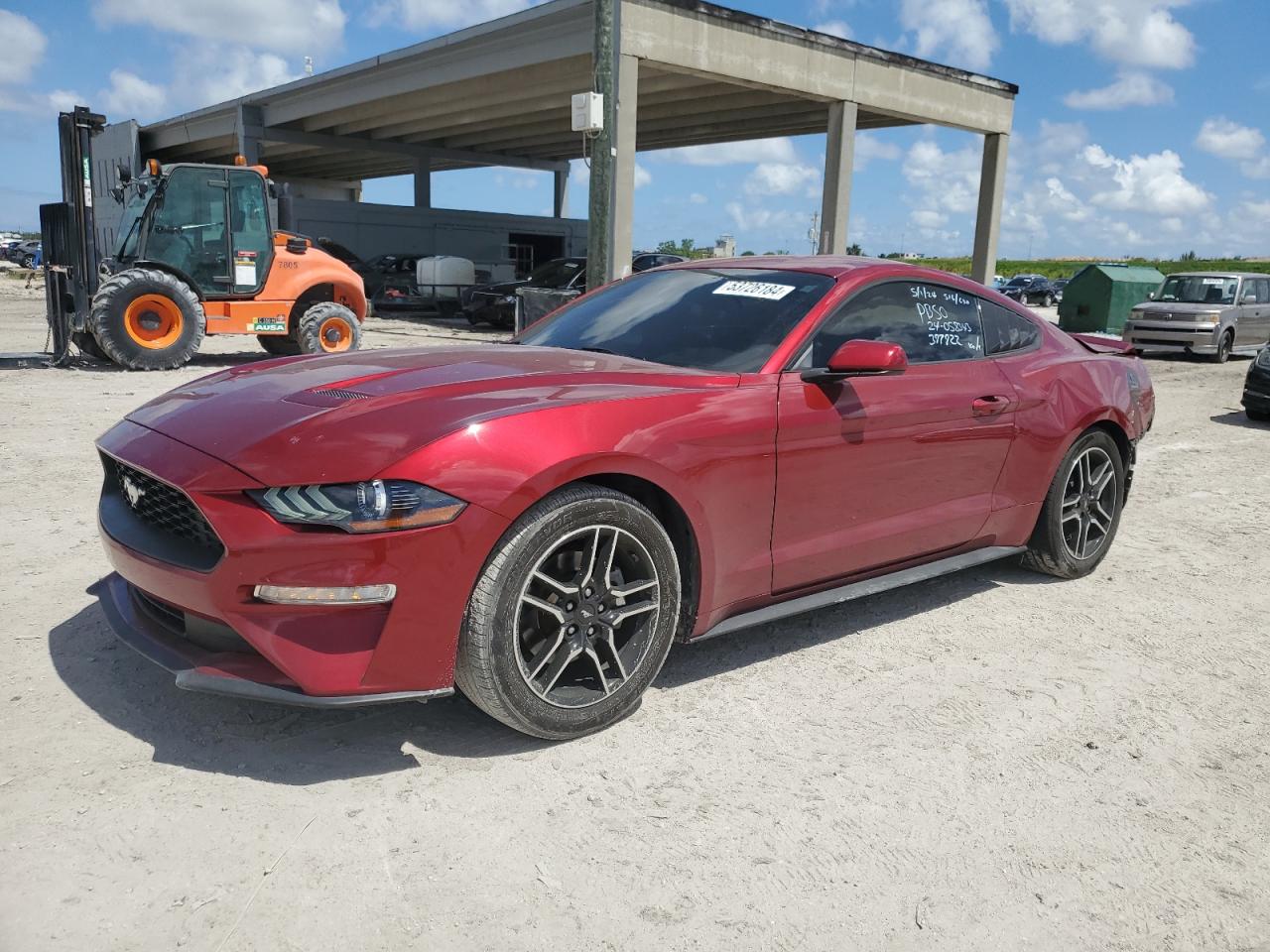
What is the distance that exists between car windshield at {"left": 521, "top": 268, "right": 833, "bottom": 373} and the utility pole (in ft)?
23.2

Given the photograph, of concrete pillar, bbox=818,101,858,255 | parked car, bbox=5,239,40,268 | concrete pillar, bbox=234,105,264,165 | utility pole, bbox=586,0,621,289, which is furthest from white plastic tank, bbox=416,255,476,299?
parked car, bbox=5,239,40,268

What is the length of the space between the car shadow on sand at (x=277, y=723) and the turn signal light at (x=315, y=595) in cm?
57

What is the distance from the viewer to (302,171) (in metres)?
50.1

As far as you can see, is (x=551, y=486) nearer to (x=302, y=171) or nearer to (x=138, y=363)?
(x=138, y=363)

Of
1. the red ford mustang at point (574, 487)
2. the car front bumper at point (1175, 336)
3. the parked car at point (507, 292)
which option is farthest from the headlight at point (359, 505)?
the car front bumper at point (1175, 336)

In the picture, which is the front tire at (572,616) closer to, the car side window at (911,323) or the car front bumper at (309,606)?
the car front bumper at (309,606)

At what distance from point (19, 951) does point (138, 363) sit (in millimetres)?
10813

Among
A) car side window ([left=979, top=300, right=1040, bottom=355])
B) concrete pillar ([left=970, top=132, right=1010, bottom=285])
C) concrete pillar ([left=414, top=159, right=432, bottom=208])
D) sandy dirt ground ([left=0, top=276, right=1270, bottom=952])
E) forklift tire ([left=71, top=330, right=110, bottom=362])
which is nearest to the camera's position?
sandy dirt ground ([left=0, top=276, right=1270, bottom=952])

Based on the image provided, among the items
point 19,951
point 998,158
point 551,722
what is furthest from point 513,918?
point 998,158

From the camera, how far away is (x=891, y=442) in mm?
3818

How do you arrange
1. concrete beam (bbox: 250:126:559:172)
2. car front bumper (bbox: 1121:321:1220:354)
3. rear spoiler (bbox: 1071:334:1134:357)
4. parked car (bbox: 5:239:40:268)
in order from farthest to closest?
parked car (bbox: 5:239:40:268) → concrete beam (bbox: 250:126:559:172) → car front bumper (bbox: 1121:321:1220:354) → rear spoiler (bbox: 1071:334:1134:357)

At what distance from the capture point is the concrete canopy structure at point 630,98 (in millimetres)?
17656

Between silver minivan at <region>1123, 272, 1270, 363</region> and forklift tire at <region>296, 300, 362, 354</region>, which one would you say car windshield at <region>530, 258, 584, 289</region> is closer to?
forklift tire at <region>296, 300, 362, 354</region>

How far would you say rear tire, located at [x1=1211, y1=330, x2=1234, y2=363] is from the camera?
17809mm
